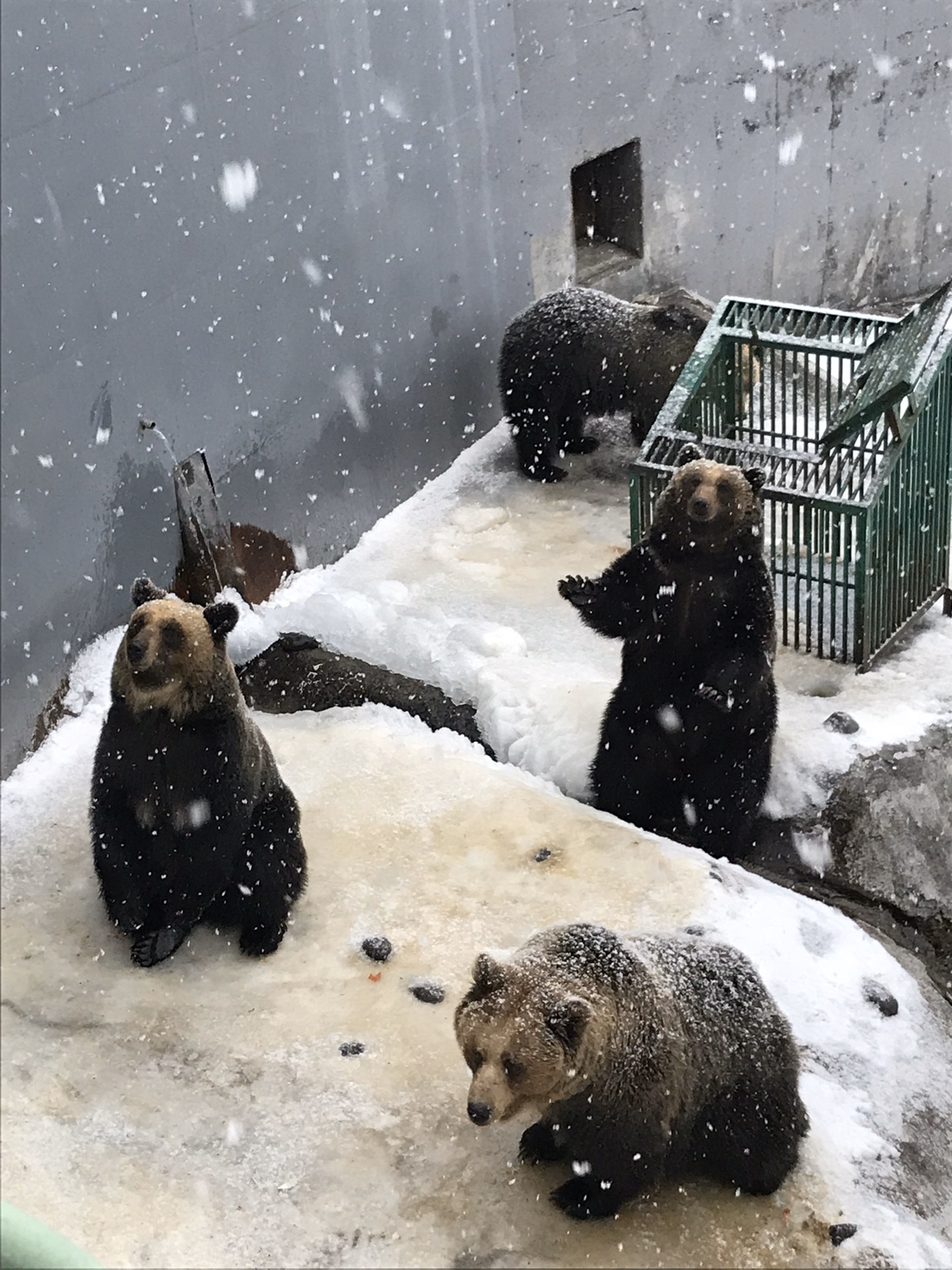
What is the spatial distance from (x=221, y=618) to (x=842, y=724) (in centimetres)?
302

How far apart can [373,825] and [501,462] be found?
3.64 meters

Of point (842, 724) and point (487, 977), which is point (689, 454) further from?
point (487, 977)

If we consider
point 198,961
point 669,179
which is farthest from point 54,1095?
point 669,179

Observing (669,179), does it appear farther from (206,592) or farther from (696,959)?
(696,959)

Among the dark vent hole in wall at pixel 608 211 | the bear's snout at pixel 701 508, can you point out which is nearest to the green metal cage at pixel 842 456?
the bear's snout at pixel 701 508

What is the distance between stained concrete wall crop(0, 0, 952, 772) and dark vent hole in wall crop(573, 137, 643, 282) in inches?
6.3

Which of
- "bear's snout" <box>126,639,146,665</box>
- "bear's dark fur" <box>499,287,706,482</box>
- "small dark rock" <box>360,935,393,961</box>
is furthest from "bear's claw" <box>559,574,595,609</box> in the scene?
"bear's dark fur" <box>499,287,706,482</box>

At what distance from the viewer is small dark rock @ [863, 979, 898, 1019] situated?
504 centimetres

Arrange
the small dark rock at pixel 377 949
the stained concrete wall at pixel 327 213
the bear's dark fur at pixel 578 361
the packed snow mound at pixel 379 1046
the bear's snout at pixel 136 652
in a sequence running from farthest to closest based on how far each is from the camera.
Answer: the bear's dark fur at pixel 578 361, the stained concrete wall at pixel 327 213, the small dark rock at pixel 377 949, the bear's snout at pixel 136 652, the packed snow mound at pixel 379 1046

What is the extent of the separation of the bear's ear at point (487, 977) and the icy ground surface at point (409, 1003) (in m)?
0.67

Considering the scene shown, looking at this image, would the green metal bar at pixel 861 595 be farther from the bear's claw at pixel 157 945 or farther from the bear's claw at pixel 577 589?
the bear's claw at pixel 157 945

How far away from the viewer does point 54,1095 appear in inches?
152

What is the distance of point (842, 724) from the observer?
6.43m

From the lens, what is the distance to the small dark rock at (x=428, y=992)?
470 centimetres
